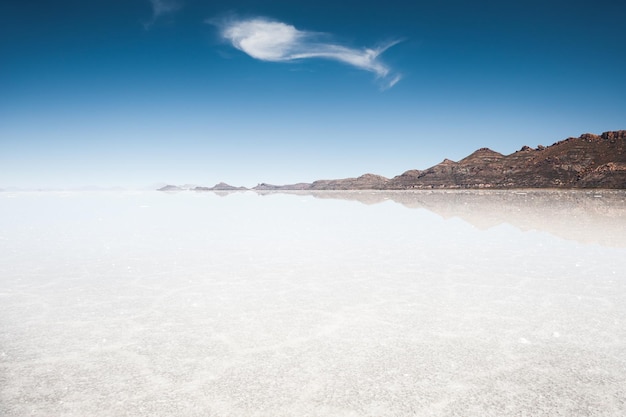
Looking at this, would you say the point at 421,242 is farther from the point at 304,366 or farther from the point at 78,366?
the point at 78,366

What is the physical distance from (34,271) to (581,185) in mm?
176480

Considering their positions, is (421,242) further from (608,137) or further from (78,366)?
(608,137)

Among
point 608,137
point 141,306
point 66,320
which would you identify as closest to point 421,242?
point 141,306

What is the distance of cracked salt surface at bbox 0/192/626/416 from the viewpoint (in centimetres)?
437

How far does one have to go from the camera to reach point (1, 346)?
5.86 metres

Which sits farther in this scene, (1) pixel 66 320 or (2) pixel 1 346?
(1) pixel 66 320

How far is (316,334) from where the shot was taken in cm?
633

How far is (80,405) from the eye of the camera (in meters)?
4.29

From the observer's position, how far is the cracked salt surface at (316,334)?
4.37m

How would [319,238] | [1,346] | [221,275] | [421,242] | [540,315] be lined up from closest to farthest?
[1,346] → [540,315] → [221,275] → [421,242] → [319,238]

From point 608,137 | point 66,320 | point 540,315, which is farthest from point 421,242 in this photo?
point 608,137

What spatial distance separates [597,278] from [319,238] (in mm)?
10894

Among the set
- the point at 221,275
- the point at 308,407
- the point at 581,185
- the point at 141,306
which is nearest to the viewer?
the point at 308,407

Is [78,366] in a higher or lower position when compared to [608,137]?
lower
